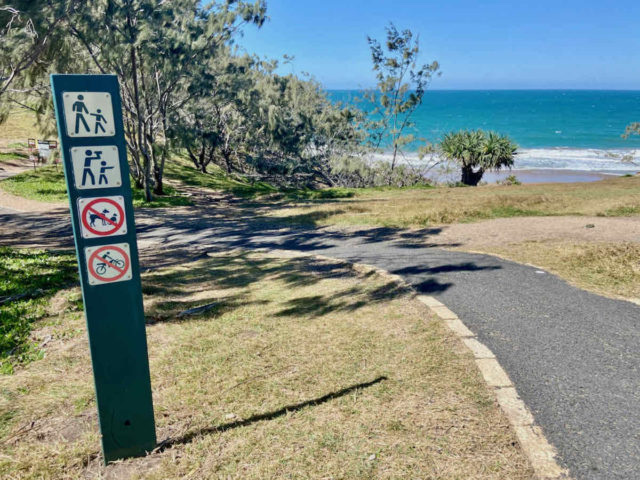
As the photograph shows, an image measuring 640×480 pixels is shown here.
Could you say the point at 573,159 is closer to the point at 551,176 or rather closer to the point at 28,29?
the point at 551,176

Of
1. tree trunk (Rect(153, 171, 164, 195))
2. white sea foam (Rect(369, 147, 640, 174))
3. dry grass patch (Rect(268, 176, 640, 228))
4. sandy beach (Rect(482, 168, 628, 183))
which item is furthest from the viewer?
white sea foam (Rect(369, 147, 640, 174))

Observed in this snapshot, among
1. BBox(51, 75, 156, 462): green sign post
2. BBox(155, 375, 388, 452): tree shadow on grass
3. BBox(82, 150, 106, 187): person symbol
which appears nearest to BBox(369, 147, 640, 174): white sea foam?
BBox(155, 375, 388, 452): tree shadow on grass

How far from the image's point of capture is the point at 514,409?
12.6ft

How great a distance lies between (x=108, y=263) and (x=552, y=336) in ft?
15.3

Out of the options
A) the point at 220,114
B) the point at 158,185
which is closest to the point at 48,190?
the point at 158,185

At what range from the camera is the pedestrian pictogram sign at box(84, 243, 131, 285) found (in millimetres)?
2951

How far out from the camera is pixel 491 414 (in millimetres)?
3764

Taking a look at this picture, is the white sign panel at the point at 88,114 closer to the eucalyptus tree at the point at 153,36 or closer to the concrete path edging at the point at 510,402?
the concrete path edging at the point at 510,402

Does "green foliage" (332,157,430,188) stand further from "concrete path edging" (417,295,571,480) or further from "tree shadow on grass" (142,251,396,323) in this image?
"concrete path edging" (417,295,571,480)

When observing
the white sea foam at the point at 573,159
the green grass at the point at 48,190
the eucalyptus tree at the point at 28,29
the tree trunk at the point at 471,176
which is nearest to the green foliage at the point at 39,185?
the green grass at the point at 48,190

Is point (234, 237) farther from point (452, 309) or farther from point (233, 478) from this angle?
point (233, 478)

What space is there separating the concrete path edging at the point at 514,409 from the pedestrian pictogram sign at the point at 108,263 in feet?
9.89

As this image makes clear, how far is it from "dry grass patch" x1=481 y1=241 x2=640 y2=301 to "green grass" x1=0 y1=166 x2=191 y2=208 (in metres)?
13.5

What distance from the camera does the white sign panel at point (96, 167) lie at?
2.83m
